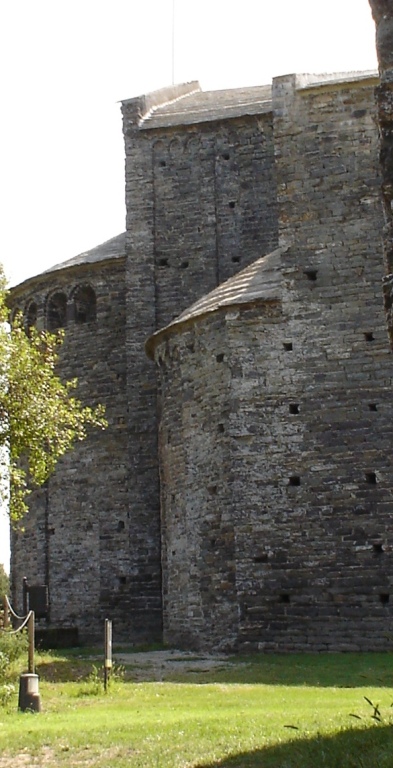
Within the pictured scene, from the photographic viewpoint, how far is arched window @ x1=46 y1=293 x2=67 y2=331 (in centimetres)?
2766

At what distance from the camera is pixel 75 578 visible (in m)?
26.4

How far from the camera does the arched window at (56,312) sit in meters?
27.7

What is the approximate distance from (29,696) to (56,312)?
54.0 ft

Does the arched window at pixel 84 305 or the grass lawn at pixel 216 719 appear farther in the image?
the arched window at pixel 84 305

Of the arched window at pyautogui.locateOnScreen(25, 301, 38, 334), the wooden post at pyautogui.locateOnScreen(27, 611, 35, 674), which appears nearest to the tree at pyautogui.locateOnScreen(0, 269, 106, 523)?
the wooden post at pyautogui.locateOnScreen(27, 611, 35, 674)

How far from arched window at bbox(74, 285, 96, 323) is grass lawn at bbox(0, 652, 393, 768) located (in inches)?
476

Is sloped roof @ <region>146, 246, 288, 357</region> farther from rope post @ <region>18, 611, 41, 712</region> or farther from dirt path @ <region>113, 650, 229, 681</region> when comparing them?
rope post @ <region>18, 611, 41, 712</region>

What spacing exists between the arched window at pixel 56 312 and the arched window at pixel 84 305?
40 centimetres

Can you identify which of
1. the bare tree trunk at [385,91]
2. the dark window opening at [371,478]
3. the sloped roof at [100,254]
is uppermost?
the sloped roof at [100,254]

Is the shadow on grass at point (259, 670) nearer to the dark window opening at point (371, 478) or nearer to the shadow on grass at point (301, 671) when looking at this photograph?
the shadow on grass at point (301, 671)

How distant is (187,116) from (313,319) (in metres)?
9.41

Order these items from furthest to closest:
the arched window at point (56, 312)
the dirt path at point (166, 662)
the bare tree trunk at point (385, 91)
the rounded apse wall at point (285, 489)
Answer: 1. the arched window at point (56, 312)
2. the rounded apse wall at point (285, 489)
3. the dirt path at point (166, 662)
4. the bare tree trunk at point (385, 91)

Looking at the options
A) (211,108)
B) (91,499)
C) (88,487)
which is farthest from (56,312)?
(211,108)

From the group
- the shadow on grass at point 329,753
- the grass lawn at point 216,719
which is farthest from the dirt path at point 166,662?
the shadow on grass at point 329,753
